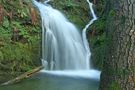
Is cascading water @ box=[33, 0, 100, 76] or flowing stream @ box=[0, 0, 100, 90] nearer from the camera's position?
flowing stream @ box=[0, 0, 100, 90]

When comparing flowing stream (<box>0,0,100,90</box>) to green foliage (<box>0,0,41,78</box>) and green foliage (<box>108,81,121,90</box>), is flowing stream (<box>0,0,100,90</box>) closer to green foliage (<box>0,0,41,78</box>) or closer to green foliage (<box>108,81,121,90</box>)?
green foliage (<box>0,0,41,78</box>)

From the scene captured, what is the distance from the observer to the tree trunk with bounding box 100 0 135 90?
140 inches

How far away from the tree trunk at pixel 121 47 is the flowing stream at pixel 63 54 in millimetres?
5294

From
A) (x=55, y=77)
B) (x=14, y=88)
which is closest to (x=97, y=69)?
(x=55, y=77)

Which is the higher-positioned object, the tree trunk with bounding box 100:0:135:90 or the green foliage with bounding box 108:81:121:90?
the tree trunk with bounding box 100:0:135:90

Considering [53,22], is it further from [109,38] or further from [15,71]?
[109,38]

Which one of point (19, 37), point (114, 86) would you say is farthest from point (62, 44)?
point (114, 86)

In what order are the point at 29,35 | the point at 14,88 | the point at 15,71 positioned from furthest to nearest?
1. the point at 29,35
2. the point at 15,71
3. the point at 14,88

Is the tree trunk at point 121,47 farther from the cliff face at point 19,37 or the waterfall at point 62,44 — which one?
the waterfall at point 62,44

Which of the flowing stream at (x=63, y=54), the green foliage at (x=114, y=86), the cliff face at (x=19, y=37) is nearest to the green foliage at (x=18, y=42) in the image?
the cliff face at (x=19, y=37)

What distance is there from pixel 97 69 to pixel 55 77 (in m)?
1.65

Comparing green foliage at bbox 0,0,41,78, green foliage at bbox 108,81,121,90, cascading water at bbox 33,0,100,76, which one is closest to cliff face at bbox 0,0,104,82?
green foliage at bbox 0,0,41,78

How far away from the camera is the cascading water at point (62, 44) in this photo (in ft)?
35.7

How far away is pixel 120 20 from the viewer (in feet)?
11.9
